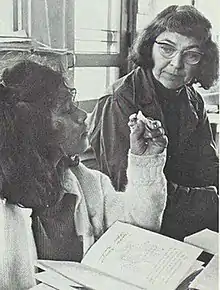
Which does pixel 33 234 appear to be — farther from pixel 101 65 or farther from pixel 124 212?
pixel 101 65

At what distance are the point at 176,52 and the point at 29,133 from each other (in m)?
0.45

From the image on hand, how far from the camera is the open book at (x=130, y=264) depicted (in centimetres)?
133

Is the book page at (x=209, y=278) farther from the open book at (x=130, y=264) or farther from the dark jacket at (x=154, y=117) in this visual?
the dark jacket at (x=154, y=117)

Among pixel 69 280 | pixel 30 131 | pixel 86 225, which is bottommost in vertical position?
pixel 69 280

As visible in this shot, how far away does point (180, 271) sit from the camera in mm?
1327

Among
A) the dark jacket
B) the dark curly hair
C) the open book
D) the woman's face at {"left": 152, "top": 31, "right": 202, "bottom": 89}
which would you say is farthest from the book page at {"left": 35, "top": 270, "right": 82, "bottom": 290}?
the woman's face at {"left": 152, "top": 31, "right": 202, "bottom": 89}

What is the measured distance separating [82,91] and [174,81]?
24 cm

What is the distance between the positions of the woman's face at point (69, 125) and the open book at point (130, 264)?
23 centimetres

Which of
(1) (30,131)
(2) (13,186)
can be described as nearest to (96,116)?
(1) (30,131)

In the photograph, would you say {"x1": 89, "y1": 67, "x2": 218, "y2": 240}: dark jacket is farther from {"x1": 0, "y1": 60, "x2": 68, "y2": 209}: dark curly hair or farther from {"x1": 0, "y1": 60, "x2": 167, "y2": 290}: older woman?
{"x1": 0, "y1": 60, "x2": 68, "y2": 209}: dark curly hair

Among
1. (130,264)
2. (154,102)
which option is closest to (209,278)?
(130,264)

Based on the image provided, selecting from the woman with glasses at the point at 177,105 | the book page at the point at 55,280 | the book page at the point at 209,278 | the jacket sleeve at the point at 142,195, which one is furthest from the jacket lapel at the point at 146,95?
the book page at the point at 55,280

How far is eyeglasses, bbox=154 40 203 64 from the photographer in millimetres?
1293

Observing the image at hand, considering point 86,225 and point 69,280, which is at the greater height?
point 86,225
